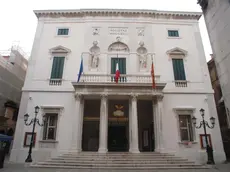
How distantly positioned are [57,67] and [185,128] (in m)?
13.3

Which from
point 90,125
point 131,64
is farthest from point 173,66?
point 90,125

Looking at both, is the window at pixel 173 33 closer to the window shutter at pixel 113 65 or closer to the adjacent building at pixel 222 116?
the adjacent building at pixel 222 116

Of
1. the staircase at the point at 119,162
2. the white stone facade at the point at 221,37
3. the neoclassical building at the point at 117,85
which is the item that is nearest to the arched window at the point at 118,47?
the neoclassical building at the point at 117,85

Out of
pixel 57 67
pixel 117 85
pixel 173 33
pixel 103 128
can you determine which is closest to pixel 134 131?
pixel 103 128

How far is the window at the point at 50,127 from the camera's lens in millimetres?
14906

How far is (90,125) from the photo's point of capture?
17094 millimetres

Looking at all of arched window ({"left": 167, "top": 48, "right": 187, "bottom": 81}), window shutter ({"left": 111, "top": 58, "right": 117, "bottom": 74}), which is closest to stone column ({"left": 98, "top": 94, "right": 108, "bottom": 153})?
window shutter ({"left": 111, "top": 58, "right": 117, "bottom": 74})

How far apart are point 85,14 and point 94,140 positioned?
13593 millimetres

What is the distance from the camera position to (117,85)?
47.9 ft

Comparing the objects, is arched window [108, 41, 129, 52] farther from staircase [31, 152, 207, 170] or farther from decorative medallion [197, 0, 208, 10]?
decorative medallion [197, 0, 208, 10]

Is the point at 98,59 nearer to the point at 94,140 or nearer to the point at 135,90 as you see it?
the point at 135,90

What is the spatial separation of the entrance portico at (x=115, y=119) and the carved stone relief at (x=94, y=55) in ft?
11.0

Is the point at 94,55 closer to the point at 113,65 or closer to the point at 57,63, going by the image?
the point at 113,65

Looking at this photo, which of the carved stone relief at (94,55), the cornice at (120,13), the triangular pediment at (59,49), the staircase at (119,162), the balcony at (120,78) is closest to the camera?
the staircase at (119,162)
